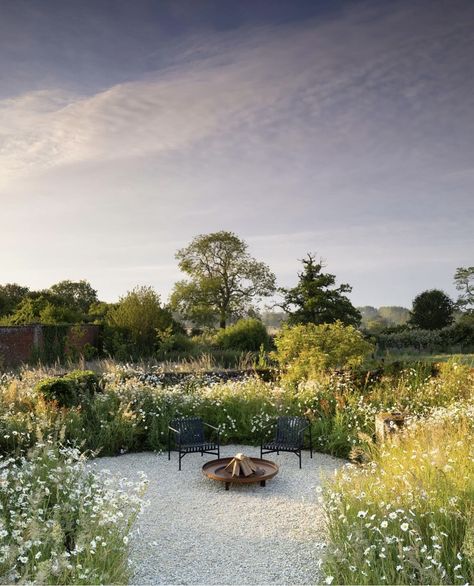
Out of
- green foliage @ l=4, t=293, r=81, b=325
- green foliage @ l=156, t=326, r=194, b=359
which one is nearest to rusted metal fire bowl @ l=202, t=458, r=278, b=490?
green foliage @ l=156, t=326, r=194, b=359

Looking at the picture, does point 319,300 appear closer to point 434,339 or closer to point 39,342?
point 434,339

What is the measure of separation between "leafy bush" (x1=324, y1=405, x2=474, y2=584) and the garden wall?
16020 millimetres

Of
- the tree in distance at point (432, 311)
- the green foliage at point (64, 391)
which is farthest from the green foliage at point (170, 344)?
the tree in distance at point (432, 311)

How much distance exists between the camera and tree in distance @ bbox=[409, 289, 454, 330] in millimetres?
31688

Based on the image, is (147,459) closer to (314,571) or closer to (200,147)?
(314,571)

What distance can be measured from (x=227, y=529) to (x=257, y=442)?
3.61 m

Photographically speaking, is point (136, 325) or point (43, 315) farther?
point (43, 315)

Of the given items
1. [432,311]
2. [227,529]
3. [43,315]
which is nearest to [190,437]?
[227,529]

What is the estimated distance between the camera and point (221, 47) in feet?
27.5

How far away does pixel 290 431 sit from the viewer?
7.95 m

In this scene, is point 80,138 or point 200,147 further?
point 200,147

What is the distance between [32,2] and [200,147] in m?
4.66

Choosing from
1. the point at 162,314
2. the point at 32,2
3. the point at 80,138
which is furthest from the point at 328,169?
the point at 162,314

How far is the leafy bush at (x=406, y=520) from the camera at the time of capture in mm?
3891
